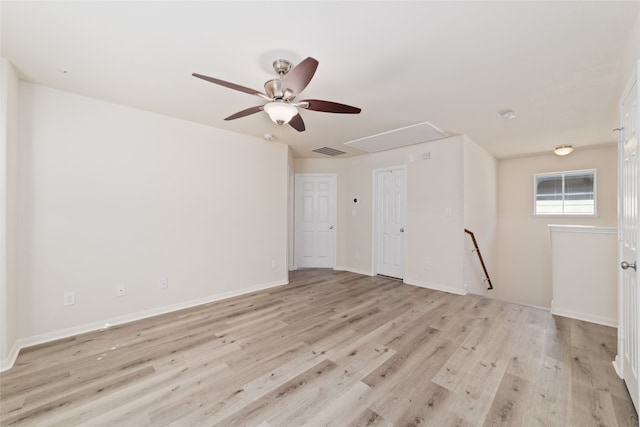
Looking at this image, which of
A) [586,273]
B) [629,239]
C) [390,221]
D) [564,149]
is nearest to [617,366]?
[629,239]

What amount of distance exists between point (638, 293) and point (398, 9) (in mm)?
2136

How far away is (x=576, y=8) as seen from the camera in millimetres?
1535

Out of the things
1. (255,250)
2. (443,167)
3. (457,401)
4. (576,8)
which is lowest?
(457,401)

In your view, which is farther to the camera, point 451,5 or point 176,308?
point 176,308

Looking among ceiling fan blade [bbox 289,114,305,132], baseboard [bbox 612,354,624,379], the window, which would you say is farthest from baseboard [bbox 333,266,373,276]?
the window

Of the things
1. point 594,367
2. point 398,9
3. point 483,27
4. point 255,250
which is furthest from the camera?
point 255,250

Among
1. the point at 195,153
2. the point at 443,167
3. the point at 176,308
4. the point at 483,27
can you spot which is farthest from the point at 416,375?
the point at 195,153

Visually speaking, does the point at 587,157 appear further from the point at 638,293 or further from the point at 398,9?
the point at 398,9

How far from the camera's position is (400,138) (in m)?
4.05

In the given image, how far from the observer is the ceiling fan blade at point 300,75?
1569 millimetres

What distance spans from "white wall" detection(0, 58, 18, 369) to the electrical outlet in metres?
0.32

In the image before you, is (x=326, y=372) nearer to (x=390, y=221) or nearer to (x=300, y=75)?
(x=300, y=75)

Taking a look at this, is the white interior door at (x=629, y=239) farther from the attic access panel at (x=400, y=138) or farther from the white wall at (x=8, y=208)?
the white wall at (x=8, y=208)

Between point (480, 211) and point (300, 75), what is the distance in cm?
428
